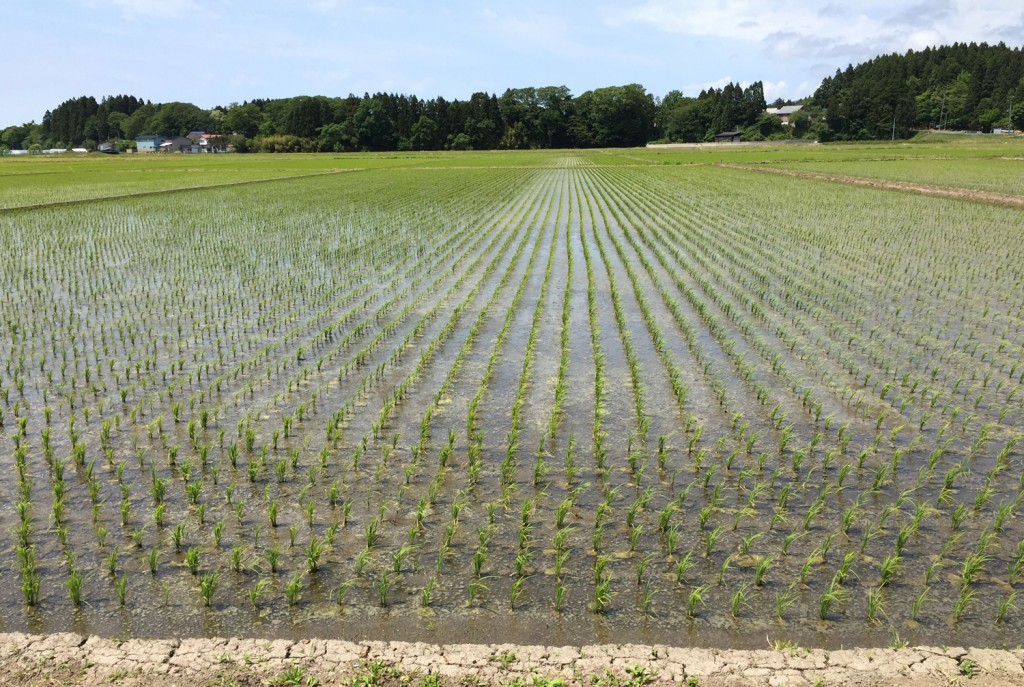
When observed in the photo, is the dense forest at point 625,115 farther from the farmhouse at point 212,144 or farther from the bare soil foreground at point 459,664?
the bare soil foreground at point 459,664

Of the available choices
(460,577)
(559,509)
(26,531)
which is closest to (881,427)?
(559,509)

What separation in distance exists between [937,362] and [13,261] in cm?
1591

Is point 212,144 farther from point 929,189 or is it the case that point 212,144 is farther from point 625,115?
point 929,189

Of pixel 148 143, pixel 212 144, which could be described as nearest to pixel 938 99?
pixel 212 144

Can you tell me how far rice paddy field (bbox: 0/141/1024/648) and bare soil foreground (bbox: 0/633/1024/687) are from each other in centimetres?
18

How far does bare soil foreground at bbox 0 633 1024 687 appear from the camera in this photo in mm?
3170

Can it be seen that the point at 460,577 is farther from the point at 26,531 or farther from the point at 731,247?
the point at 731,247

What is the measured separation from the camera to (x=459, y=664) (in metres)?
3.25

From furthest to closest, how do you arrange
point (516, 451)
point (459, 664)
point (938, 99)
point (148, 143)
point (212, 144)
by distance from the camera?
point (148, 143), point (212, 144), point (938, 99), point (516, 451), point (459, 664)

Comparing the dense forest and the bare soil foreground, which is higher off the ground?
the dense forest

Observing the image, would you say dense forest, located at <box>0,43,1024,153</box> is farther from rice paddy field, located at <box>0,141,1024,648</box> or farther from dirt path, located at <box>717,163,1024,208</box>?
rice paddy field, located at <box>0,141,1024,648</box>

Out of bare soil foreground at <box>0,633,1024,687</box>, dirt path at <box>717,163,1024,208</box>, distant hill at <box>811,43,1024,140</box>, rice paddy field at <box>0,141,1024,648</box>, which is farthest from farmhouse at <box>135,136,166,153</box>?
bare soil foreground at <box>0,633,1024,687</box>

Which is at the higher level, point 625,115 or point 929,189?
point 625,115

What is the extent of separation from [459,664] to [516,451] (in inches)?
96.9
